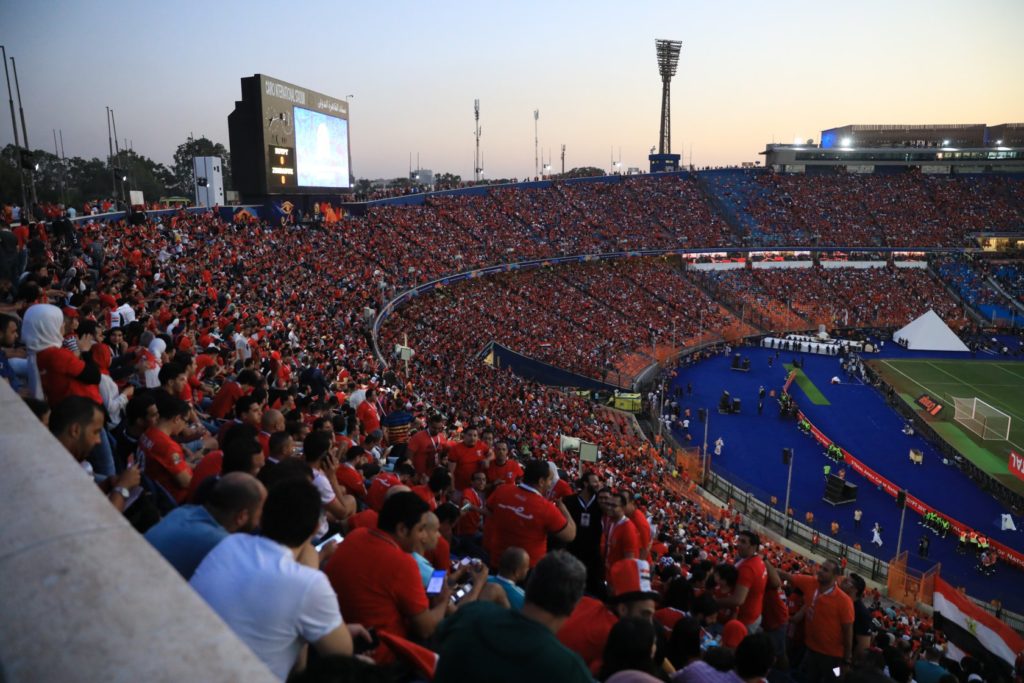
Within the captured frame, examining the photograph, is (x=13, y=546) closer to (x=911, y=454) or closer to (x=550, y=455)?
(x=550, y=455)

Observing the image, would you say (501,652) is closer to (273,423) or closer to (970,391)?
(273,423)

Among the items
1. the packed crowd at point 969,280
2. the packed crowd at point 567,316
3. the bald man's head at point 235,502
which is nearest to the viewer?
the bald man's head at point 235,502

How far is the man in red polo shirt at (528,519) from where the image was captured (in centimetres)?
521

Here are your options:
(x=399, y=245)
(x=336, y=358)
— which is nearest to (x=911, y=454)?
(x=336, y=358)

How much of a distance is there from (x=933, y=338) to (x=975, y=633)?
41266 mm

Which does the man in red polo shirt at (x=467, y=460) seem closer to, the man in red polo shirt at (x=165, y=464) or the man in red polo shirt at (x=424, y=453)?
the man in red polo shirt at (x=424, y=453)

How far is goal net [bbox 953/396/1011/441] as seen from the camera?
1212 inches

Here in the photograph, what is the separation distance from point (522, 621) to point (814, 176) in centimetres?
7612

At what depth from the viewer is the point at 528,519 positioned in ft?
17.1

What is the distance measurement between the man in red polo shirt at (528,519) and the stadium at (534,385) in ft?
0.15

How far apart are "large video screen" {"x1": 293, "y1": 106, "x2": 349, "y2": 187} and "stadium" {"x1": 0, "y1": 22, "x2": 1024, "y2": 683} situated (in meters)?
0.19

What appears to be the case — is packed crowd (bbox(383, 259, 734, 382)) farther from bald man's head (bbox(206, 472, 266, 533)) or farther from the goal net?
bald man's head (bbox(206, 472, 266, 533))

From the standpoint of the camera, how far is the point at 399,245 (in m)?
39.4

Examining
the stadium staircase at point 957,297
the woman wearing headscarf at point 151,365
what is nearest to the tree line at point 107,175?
the woman wearing headscarf at point 151,365
